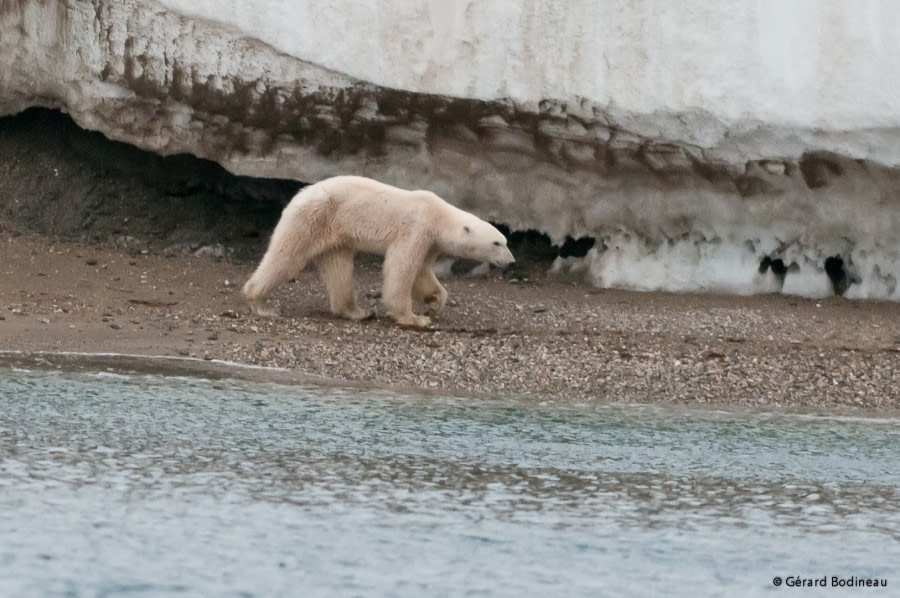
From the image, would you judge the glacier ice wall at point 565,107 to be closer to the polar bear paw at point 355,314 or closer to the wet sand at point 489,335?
the wet sand at point 489,335

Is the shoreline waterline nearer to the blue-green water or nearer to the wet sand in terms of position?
the wet sand

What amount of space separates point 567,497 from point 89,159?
8149 millimetres

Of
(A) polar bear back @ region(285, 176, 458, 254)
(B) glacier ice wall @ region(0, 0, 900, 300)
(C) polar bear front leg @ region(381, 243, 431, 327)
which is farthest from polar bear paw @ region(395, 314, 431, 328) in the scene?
(B) glacier ice wall @ region(0, 0, 900, 300)

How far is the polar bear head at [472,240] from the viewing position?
378 inches

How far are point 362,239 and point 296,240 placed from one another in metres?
0.52

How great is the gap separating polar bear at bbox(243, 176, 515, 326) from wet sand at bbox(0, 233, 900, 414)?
0.25 meters

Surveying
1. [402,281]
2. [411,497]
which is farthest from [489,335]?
[411,497]

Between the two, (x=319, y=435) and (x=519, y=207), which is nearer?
(x=319, y=435)

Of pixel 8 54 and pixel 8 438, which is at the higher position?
pixel 8 54

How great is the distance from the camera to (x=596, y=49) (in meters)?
10.5

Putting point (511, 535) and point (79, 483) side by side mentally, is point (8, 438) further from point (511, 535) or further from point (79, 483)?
point (511, 535)

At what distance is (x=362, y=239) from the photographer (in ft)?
31.0

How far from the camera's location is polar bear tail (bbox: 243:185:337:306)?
9.21m

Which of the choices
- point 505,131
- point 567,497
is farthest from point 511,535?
point 505,131
